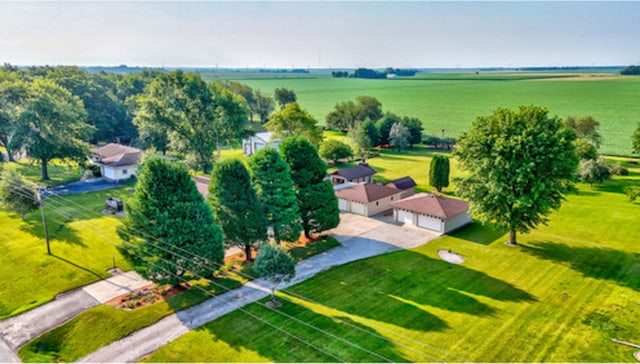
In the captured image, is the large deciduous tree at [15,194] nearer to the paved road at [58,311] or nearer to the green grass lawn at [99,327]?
the paved road at [58,311]

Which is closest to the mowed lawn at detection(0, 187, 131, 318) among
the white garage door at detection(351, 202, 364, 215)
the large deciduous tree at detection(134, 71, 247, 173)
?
the large deciduous tree at detection(134, 71, 247, 173)

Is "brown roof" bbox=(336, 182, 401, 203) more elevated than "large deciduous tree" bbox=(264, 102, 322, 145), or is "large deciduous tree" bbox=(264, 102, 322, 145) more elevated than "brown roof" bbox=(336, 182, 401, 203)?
"large deciduous tree" bbox=(264, 102, 322, 145)

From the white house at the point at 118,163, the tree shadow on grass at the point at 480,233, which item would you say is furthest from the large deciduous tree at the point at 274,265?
the white house at the point at 118,163

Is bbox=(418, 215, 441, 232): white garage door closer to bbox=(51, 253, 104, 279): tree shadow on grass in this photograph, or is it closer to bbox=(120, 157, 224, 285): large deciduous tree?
bbox=(120, 157, 224, 285): large deciduous tree

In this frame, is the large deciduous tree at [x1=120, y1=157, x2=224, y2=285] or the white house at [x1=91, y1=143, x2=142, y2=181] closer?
the large deciduous tree at [x1=120, y1=157, x2=224, y2=285]

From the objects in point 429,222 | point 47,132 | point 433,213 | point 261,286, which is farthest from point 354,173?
point 47,132

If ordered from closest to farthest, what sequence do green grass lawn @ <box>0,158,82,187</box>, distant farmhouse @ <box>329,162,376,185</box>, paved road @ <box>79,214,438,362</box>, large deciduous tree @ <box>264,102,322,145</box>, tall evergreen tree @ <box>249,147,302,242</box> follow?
1. paved road @ <box>79,214,438,362</box>
2. tall evergreen tree @ <box>249,147,302,242</box>
3. green grass lawn @ <box>0,158,82,187</box>
4. distant farmhouse @ <box>329,162,376,185</box>
5. large deciduous tree @ <box>264,102,322,145</box>

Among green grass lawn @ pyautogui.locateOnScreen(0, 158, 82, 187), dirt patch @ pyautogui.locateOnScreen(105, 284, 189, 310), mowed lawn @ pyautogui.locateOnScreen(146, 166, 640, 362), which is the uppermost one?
green grass lawn @ pyautogui.locateOnScreen(0, 158, 82, 187)

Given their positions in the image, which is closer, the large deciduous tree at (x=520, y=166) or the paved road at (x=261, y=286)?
the paved road at (x=261, y=286)

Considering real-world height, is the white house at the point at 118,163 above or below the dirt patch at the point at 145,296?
above
